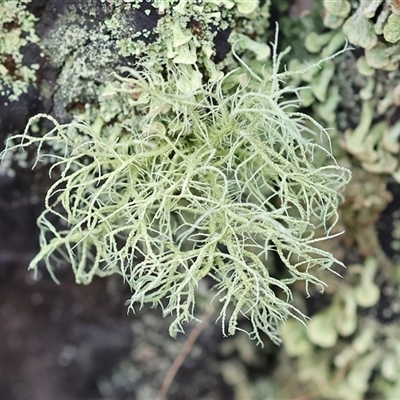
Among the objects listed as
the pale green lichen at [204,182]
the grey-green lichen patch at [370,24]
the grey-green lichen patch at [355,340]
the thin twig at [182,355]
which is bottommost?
the thin twig at [182,355]

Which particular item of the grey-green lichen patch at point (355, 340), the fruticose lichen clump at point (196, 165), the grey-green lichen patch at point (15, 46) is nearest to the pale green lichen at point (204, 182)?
the fruticose lichen clump at point (196, 165)

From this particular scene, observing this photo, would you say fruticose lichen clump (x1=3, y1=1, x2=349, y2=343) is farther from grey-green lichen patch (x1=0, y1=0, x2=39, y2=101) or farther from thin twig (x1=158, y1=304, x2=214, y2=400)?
thin twig (x1=158, y1=304, x2=214, y2=400)

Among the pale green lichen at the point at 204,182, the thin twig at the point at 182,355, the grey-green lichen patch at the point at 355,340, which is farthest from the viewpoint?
the thin twig at the point at 182,355

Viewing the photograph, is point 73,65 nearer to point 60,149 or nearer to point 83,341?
point 60,149

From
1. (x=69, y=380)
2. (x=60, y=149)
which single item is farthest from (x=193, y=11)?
(x=69, y=380)

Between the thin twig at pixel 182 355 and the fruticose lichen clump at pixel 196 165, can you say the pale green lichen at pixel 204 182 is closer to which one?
the fruticose lichen clump at pixel 196 165

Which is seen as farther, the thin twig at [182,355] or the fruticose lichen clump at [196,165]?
the thin twig at [182,355]
